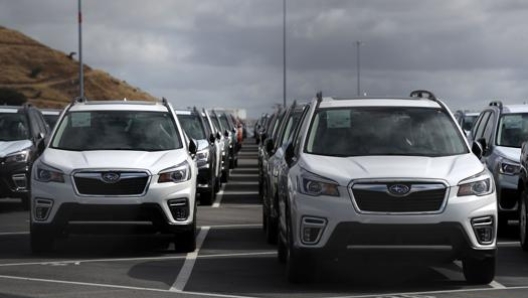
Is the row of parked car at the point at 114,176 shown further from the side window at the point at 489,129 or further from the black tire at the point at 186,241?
the side window at the point at 489,129

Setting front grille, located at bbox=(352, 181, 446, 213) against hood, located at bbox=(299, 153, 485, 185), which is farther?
hood, located at bbox=(299, 153, 485, 185)

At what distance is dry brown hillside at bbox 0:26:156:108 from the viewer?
403 ft

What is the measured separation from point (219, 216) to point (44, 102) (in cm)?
9582

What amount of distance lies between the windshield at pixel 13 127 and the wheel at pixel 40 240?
278 inches

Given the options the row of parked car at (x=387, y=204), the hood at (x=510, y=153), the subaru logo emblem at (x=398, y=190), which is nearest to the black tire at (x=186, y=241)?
the row of parked car at (x=387, y=204)

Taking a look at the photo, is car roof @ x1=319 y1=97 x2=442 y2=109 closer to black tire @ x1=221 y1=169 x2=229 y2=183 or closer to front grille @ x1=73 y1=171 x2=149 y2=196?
front grille @ x1=73 y1=171 x2=149 y2=196

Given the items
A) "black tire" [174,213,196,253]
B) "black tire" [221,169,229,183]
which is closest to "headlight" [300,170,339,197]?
"black tire" [174,213,196,253]

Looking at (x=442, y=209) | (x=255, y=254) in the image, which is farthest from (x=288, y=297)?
(x=255, y=254)

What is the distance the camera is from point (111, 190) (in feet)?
44.0

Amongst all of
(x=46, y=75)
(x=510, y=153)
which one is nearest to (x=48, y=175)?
(x=510, y=153)

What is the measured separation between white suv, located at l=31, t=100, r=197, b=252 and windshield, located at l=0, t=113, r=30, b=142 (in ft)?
20.9

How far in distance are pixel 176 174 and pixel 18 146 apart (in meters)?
7.15

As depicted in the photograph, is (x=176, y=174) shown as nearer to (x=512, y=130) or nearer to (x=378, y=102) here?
(x=378, y=102)

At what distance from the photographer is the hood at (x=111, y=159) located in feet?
44.5
